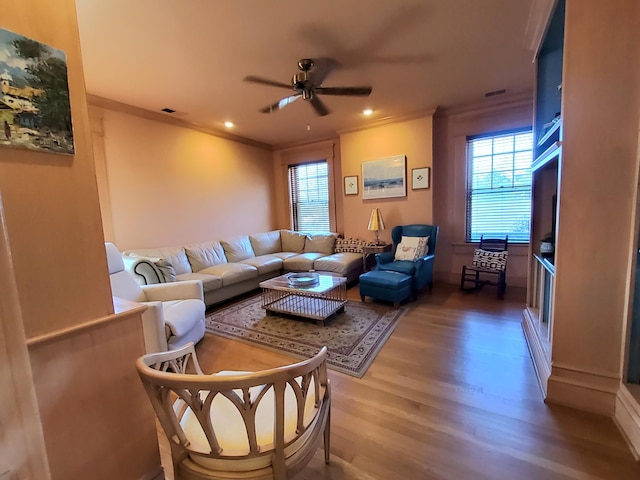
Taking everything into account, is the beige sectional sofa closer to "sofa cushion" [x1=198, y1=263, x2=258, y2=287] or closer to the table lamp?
"sofa cushion" [x1=198, y1=263, x2=258, y2=287]

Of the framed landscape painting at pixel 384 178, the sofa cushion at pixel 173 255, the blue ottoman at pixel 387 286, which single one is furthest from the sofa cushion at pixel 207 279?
the framed landscape painting at pixel 384 178

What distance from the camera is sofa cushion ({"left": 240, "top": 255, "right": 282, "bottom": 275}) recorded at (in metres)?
4.40

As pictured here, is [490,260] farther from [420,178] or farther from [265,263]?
[265,263]

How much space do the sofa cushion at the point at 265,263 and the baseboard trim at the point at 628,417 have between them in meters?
3.83

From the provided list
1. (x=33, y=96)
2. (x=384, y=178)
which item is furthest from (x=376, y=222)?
(x=33, y=96)

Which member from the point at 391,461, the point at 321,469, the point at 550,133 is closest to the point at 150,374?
the point at 321,469

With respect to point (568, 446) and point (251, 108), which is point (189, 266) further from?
point (568, 446)

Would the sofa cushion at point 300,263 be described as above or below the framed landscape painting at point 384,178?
below

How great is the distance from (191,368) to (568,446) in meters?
1.95

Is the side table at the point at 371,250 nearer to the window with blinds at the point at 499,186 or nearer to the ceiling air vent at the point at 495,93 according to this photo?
the window with blinds at the point at 499,186

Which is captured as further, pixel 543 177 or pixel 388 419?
pixel 543 177

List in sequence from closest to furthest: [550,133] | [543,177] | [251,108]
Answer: [550,133] < [543,177] < [251,108]

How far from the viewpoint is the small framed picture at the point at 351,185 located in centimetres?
505

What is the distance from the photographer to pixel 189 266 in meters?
4.00
